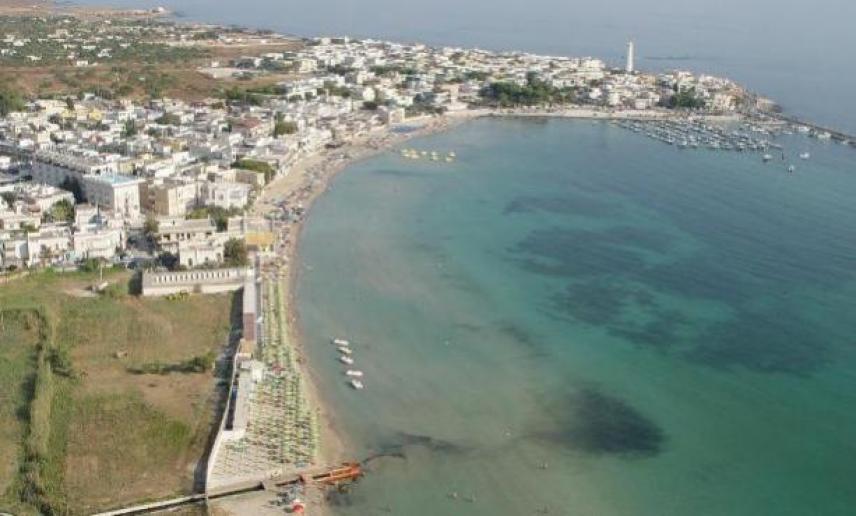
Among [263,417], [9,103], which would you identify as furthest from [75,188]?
[263,417]

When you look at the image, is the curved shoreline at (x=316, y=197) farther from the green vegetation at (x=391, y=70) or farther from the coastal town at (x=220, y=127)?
the green vegetation at (x=391, y=70)

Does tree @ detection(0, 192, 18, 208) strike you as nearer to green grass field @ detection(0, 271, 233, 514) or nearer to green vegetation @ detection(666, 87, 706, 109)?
green grass field @ detection(0, 271, 233, 514)

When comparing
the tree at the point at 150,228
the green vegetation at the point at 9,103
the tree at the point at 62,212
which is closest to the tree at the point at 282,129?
the green vegetation at the point at 9,103

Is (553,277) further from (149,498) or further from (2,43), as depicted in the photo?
(2,43)

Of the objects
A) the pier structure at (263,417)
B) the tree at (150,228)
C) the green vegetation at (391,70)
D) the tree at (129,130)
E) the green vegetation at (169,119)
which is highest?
the green vegetation at (391,70)

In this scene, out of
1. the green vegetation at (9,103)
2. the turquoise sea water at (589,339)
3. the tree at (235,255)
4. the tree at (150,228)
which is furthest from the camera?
the green vegetation at (9,103)

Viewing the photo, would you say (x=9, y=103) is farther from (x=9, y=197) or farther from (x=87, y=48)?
(x=87, y=48)
